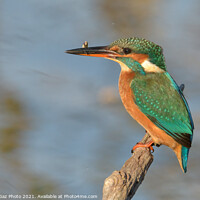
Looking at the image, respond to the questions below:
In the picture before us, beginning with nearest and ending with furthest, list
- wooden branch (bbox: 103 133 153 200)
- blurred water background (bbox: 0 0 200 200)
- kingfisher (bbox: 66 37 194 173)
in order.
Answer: wooden branch (bbox: 103 133 153 200)
kingfisher (bbox: 66 37 194 173)
blurred water background (bbox: 0 0 200 200)

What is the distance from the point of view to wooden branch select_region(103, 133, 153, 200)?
2902 millimetres

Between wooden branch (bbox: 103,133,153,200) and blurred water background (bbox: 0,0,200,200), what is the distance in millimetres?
1274

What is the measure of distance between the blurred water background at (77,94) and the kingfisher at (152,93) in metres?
1.13

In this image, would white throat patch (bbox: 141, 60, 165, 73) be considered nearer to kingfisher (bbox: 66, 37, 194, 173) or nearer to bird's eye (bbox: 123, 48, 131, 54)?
Answer: kingfisher (bbox: 66, 37, 194, 173)

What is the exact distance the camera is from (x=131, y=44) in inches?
143

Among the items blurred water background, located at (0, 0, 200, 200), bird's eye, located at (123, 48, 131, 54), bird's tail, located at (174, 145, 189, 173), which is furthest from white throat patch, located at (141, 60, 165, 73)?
blurred water background, located at (0, 0, 200, 200)

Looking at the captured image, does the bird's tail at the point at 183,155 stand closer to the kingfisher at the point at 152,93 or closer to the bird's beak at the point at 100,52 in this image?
the kingfisher at the point at 152,93

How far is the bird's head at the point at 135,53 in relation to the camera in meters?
3.63

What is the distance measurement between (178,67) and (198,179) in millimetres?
1718

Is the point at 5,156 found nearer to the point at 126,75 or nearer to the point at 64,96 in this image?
the point at 64,96

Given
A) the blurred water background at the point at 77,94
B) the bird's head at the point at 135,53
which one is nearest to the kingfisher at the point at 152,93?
the bird's head at the point at 135,53

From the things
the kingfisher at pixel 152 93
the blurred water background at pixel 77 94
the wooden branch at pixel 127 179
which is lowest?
the wooden branch at pixel 127 179

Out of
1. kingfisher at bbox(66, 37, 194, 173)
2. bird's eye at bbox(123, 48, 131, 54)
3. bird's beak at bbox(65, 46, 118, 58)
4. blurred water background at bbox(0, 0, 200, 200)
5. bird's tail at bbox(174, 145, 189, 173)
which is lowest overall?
bird's tail at bbox(174, 145, 189, 173)

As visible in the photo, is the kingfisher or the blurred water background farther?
the blurred water background
